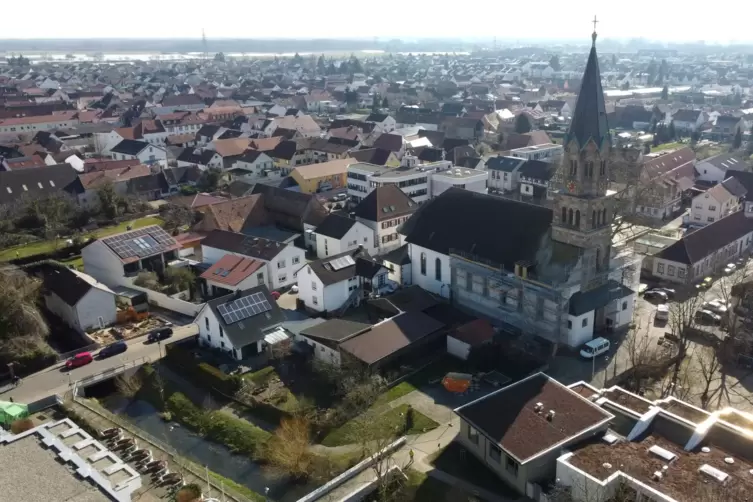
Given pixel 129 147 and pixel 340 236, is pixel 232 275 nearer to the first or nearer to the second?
pixel 340 236

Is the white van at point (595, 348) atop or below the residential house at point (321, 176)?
below

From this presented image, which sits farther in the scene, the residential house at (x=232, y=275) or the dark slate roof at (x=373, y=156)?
the dark slate roof at (x=373, y=156)

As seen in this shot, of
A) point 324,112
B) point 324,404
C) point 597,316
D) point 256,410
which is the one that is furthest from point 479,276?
point 324,112

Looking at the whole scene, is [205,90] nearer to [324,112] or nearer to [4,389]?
[324,112]

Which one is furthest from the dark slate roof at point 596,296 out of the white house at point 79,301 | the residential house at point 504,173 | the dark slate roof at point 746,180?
the residential house at point 504,173

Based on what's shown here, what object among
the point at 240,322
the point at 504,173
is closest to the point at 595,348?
the point at 240,322

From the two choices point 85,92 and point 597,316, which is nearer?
point 597,316

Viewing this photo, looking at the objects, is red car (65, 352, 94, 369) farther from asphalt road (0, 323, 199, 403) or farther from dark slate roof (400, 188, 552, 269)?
dark slate roof (400, 188, 552, 269)

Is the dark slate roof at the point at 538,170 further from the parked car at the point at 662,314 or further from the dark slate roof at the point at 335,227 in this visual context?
the parked car at the point at 662,314

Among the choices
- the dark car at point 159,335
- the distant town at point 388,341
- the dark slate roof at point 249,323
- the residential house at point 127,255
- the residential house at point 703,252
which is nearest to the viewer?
the distant town at point 388,341
